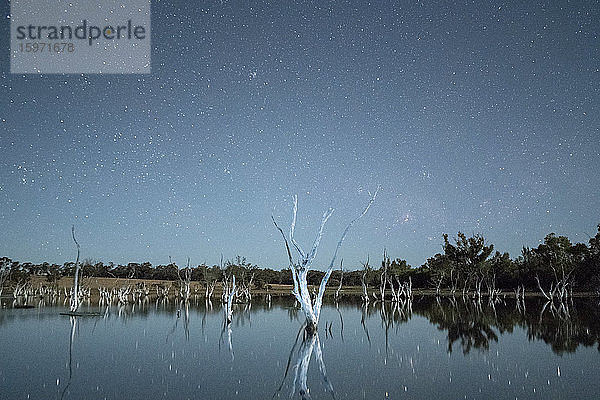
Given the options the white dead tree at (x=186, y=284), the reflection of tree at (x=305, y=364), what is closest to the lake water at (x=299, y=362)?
the reflection of tree at (x=305, y=364)

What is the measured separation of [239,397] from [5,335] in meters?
11.7

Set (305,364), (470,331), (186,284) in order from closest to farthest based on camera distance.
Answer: (305,364), (470,331), (186,284)

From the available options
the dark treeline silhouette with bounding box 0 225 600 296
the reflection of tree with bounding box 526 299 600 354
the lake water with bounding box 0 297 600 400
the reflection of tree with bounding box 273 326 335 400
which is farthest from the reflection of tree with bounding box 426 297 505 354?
the dark treeline silhouette with bounding box 0 225 600 296

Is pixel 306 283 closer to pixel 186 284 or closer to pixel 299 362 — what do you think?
pixel 299 362

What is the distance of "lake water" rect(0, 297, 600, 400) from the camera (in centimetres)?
796

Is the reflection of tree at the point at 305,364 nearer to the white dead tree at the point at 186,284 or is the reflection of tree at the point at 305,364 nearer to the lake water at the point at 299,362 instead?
the lake water at the point at 299,362

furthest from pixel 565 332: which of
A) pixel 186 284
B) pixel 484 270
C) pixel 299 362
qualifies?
pixel 484 270

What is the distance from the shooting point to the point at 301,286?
647 inches

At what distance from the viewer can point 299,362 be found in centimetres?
1077

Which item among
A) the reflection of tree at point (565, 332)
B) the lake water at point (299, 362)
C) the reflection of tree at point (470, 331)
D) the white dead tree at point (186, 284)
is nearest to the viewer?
the lake water at point (299, 362)

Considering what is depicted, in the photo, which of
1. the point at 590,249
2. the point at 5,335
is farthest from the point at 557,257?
the point at 5,335

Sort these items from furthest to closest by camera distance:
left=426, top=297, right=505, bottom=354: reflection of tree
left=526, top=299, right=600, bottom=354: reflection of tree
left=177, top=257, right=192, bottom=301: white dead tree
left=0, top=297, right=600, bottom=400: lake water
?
left=177, top=257, right=192, bottom=301: white dead tree
left=426, top=297, right=505, bottom=354: reflection of tree
left=526, top=299, right=600, bottom=354: reflection of tree
left=0, top=297, right=600, bottom=400: lake water

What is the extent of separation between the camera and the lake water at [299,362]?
26.1 feet

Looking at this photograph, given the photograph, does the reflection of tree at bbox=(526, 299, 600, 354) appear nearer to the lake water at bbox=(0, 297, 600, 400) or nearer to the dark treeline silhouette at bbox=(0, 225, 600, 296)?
the lake water at bbox=(0, 297, 600, 400)
